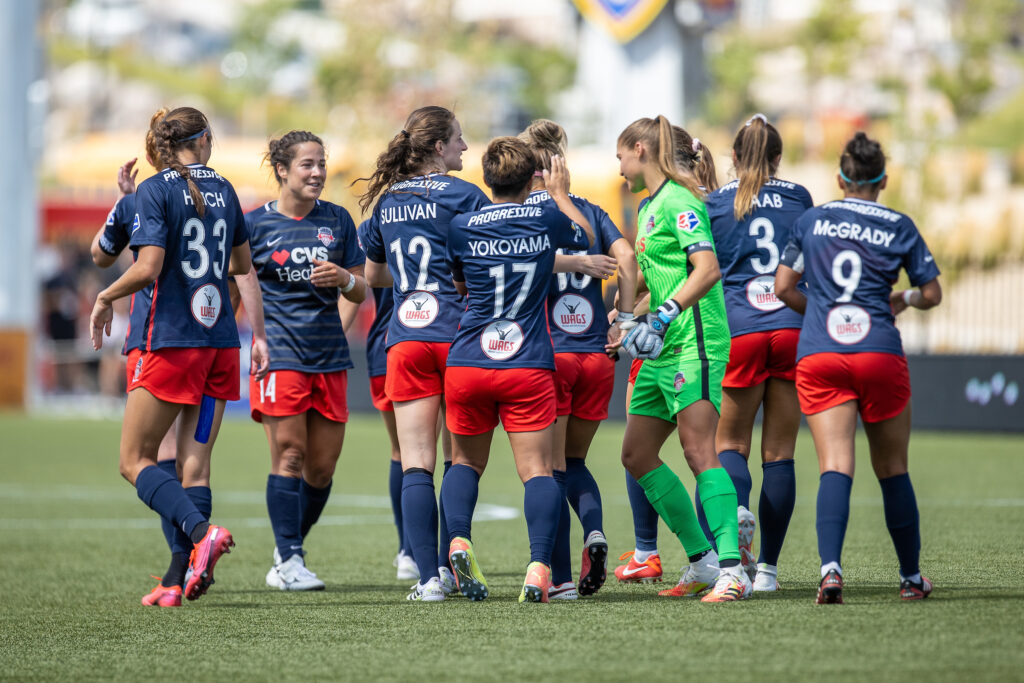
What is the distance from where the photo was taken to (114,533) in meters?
9.70

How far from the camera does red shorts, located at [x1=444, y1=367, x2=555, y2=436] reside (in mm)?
6055

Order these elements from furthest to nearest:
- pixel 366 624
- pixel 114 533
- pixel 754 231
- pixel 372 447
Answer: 1. pixel 372 447
2. pixel 114 533
3. pixel 754 231
4. pixel 366 624

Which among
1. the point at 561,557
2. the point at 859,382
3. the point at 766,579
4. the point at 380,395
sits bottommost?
the point at 766,579

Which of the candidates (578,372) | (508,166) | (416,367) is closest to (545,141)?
(508,166)

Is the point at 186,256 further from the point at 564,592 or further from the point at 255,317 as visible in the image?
the point at 564,592

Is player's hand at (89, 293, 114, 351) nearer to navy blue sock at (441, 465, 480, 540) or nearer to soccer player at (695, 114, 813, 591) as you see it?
navy blue sock at (441, 465, 480, 540)

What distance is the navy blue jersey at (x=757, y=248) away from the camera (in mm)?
6684

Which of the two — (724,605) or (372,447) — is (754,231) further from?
(372,447)

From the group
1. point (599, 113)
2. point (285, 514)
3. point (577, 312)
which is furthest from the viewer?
point (599, 113)

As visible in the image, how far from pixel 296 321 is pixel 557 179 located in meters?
1.81

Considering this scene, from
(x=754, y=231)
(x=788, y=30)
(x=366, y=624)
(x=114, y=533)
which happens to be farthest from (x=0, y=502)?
Answer: (x=788, y=30)

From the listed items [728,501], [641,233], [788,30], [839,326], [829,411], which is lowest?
[728,501]

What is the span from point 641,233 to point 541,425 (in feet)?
3.30

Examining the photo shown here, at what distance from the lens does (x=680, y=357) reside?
6094mm
